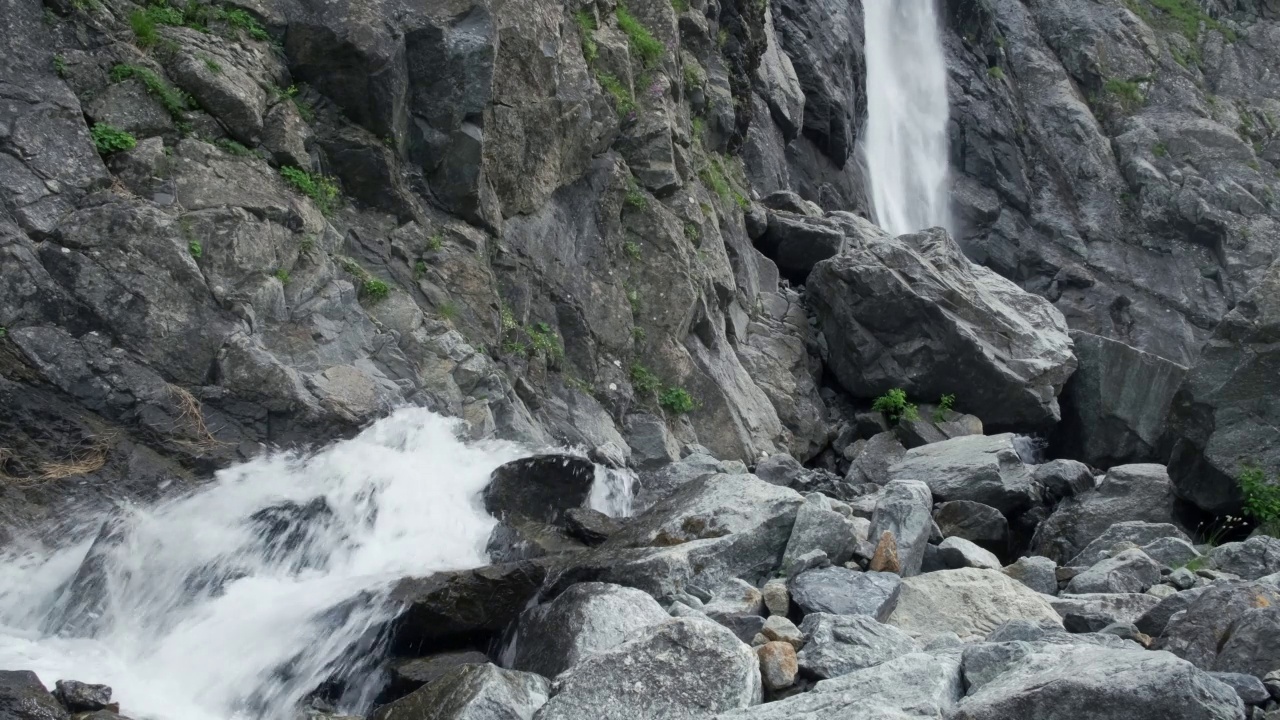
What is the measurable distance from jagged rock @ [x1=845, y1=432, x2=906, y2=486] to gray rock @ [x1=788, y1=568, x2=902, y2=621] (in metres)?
7.87

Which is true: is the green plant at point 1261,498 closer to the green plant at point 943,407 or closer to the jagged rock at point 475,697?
the green plant at point 943,407

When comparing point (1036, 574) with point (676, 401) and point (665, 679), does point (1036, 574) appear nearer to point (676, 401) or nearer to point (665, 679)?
point (665, 679)

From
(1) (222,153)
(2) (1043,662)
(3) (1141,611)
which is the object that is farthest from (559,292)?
(2) (1043,662)

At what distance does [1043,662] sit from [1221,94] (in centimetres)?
4165

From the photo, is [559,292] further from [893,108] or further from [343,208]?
[893,108]

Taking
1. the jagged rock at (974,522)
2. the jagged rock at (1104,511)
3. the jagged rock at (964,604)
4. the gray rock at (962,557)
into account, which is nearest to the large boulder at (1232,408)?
the jagged rock at (1104,511)

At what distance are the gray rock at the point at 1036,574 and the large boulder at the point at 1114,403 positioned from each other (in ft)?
39.1

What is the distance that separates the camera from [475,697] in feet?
17.7

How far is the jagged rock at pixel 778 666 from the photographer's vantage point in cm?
577

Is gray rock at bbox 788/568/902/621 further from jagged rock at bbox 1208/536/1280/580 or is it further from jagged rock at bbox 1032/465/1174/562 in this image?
jagged rock at bbox 1032/465/1174/562

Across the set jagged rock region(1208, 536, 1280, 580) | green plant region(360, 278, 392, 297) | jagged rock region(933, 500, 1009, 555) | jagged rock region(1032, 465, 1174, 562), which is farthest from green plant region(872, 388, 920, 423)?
green plant region(360, 278, 392, 297)

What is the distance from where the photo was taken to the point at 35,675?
565 centimetres

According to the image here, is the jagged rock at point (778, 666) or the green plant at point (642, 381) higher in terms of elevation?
the jagged rock at point (778, 666)

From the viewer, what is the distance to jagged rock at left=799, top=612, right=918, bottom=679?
587 centimetres
